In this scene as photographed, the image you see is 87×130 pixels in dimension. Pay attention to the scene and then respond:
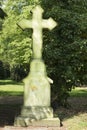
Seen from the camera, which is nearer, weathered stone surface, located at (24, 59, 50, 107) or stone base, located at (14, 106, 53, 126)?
stone base, located at (14, 106, 53, 126)

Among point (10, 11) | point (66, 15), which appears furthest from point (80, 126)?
point (10, 11)

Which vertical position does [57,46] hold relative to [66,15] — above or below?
below

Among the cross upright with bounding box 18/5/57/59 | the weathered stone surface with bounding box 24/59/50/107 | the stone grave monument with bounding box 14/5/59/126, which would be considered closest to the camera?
the stone grave monument with bounding box 14/5/59/126

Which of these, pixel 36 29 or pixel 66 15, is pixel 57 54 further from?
pixel 36 29

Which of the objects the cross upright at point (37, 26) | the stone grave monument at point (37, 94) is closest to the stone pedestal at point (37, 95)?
the stone grave monument at point (37, 94)

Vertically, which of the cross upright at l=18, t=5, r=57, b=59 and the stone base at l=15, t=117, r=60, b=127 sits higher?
the cross upright at l=18, t=5, r=57, b=59

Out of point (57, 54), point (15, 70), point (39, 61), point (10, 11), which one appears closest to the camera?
point (39, 61)

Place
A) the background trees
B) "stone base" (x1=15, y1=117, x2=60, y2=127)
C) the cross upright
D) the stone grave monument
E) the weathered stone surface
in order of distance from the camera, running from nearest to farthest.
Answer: "stone base" (x1=15, y1=117, x2=60, y2=127)
the stone grave monument
the weathered stone surface
the cross upright
the background trees

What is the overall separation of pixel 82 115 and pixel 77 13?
4576 millimetres

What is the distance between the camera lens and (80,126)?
41.9 ft

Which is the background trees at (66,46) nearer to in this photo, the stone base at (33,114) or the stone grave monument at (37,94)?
the stone grave monument at (37,94)

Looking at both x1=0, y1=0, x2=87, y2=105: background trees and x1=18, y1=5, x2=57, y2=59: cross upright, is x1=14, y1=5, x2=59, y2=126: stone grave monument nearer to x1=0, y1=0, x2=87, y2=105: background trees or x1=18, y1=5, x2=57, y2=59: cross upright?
x1=18, y1=5, x2=57, y2=59: cross upright

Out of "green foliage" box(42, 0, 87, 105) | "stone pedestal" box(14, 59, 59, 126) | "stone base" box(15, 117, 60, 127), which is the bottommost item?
"stone base" box(15, 117, 60, 127)

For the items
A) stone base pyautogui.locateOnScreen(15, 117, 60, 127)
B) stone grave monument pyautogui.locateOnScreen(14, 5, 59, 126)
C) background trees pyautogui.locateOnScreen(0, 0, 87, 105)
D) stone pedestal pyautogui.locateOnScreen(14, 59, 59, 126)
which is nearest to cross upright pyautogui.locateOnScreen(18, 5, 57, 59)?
stone grave monument pyautogui.locateOnScreen(14, 5, 59, 126)
